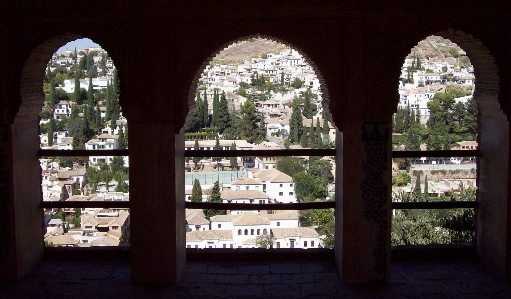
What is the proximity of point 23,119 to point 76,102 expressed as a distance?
368 cm

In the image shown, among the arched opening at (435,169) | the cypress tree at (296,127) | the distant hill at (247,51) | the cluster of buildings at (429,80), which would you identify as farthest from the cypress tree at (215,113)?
the distant hill at (247,51)

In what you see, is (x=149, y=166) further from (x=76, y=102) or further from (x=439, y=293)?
(x=76, y=102)

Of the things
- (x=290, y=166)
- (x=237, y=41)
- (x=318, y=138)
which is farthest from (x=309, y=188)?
(x=237, y=41)

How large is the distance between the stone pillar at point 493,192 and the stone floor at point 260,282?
0.64 ft

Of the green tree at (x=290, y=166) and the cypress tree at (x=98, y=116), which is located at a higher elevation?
the cypress tree at (x=98, y=116)

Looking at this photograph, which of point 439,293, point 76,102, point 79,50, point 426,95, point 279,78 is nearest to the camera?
point 439,293

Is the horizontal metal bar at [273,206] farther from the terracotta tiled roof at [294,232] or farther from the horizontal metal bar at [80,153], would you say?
the horizontal metal bar at [80,153]

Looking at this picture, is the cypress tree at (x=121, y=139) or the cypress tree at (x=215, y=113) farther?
the cypress tree at (x=215, y=113)

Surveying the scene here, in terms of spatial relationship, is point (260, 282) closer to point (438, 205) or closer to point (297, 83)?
point (438, 205)

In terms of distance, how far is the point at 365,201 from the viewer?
5.12m

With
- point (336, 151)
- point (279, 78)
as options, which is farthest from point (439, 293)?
point (279, 78)

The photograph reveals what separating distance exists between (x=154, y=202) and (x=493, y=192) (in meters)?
3.27

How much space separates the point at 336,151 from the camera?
18.1ft

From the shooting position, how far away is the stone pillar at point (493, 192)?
5137 millimetres
